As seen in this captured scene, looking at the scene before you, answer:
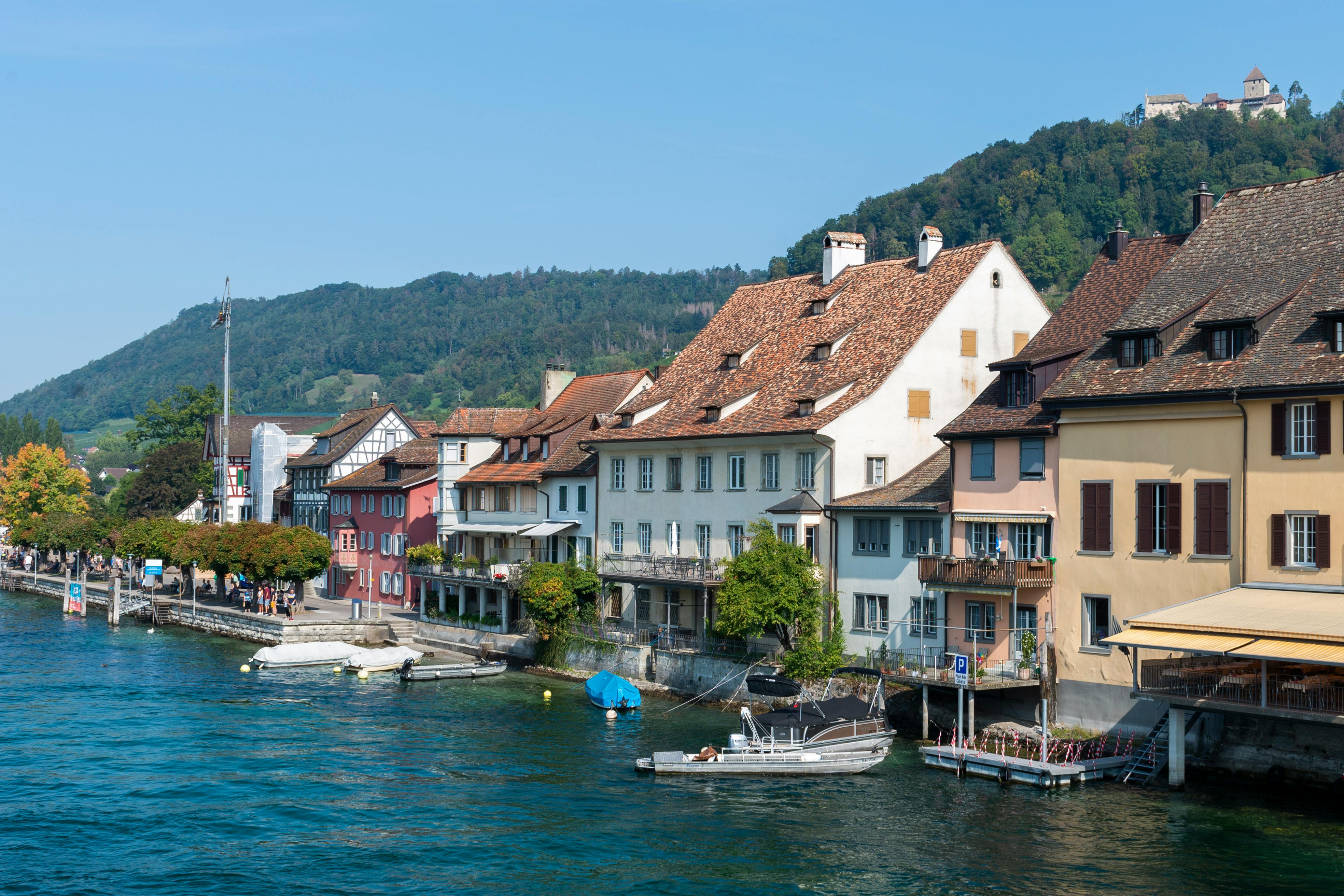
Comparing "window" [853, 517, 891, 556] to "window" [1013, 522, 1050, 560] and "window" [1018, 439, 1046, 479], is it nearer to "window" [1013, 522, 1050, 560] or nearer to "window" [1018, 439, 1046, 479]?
"window" [1013, 522, 1050, 560]

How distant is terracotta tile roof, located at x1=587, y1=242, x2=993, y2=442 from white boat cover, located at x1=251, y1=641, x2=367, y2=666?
1904cm

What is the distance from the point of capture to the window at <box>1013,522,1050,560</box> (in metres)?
46.1

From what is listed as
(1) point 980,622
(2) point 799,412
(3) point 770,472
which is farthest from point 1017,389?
(3) point 770,472

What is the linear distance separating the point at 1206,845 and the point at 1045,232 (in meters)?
166

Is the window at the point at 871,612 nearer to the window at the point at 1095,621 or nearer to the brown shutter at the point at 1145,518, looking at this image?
the window at the point at 1095,621

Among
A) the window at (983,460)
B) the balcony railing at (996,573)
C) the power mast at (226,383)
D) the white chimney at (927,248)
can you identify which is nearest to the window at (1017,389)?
the window at (983,460)

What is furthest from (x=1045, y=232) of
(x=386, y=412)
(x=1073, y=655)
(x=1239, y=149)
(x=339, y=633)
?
(x=1073, y=655)

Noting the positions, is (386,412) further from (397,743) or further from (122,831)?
(122,831)

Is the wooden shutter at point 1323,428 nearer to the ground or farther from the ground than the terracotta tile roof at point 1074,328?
nearer to the ground

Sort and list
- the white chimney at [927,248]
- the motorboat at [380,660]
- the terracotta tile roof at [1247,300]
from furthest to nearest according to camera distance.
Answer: the motorboat at [380,660]
the white chimney at [927,248]
the terracotta tile roof at [1247,300]

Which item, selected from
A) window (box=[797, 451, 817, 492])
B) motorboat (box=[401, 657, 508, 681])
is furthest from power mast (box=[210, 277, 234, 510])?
window (box=[797, 451, 817, 492])

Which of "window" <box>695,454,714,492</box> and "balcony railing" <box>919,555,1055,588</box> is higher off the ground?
"window" <box>695,454,714,492</box>

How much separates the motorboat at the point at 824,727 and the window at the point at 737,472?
14926mm

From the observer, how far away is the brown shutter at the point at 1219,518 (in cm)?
4056
